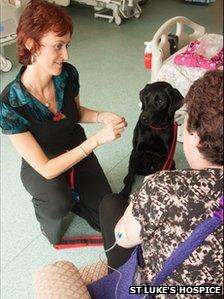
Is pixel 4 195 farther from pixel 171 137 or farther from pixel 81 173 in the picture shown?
pixel 171 137

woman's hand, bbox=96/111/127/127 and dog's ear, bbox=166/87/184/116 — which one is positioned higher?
woman's hand, bbox=96/111/127/127

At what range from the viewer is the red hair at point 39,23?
1383 mm

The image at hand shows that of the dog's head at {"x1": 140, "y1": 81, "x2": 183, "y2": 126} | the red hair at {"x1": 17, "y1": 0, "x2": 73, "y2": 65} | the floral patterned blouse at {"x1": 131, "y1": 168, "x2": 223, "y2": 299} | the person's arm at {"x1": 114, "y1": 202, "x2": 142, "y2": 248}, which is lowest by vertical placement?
the dog's head at {"x1": 140, "y1": 81, "x2": 183, "y2": 126}

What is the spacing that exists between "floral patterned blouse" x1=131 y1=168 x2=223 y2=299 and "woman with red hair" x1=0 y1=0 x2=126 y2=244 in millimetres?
636

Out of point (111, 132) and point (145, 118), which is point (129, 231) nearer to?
point (111, 132)

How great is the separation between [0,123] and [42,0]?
1.67 feet

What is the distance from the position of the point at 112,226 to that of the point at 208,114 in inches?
23.9

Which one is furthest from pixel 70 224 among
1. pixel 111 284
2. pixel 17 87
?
pixel 111 284

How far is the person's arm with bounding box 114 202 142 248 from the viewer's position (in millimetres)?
889

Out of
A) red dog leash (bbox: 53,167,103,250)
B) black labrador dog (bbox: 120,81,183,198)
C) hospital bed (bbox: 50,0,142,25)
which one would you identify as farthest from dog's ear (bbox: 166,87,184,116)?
hospital bed (bbox: 50,0,142,25)

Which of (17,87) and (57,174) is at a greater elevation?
(17,87)

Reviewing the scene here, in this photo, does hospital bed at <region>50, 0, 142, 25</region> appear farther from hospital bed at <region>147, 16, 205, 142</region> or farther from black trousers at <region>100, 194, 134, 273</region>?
black trousers at <region>100, 194, 134, 273</region>

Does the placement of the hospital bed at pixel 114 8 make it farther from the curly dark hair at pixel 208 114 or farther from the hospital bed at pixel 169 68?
the curly dark hair at pixel 208 114

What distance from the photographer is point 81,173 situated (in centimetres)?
184
